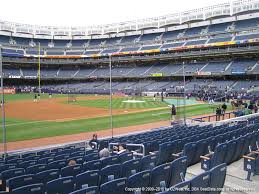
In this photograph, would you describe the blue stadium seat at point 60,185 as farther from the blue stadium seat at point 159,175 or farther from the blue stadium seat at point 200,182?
the blue stadium seat at point 200,182

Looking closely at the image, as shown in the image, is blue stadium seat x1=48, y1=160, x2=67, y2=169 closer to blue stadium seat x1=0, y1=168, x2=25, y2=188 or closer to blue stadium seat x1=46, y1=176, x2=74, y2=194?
blue stadium seat x1=0, y1=168, x2=25, y2=188

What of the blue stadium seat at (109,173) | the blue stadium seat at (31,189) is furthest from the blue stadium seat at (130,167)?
the blue stadium seat at (31,189)

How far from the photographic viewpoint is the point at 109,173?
23.4 ft

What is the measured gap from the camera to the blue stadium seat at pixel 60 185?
6.00 m

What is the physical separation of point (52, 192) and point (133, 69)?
266 ft

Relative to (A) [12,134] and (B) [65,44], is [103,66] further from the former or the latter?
(A) [12,134]

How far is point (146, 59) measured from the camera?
273ft

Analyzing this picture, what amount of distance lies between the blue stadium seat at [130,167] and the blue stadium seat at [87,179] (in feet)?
3.02

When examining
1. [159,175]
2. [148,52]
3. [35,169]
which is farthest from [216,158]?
[148,52]

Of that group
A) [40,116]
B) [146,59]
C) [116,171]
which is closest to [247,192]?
[116,171]

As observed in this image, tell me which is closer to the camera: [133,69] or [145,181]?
[145,181]

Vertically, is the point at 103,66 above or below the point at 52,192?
above

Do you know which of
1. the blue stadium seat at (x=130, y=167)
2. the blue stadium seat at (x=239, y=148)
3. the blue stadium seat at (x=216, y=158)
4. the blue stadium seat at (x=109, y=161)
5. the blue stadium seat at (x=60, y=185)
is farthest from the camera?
the blue stadium seat at (x=239, y=148)

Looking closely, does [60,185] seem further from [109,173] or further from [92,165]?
[92,165]
